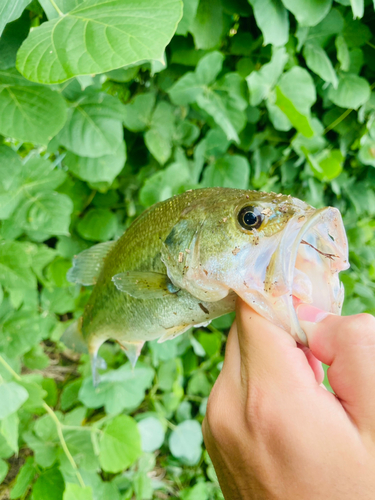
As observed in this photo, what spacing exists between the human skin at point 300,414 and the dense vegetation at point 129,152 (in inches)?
17.6

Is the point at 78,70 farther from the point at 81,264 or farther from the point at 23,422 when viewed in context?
the point at 23,422

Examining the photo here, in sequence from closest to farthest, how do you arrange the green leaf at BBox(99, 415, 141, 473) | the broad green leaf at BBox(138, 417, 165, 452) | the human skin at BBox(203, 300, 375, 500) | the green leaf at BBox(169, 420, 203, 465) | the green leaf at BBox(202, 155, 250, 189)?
the human skin at BBox(203, 300, 375, 500)
the green leaf at BBox(99, 415, 141, 473)
the green leaf at BBox(202, 155, 250, 189)
the broad green leaf at BBox(138, 417, 165, 452)
the green leaf at BBox(169, 420, 203, 465)

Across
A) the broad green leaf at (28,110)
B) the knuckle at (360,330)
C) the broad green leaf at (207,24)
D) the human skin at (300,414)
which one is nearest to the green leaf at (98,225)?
the broad green leaf at (28,110)

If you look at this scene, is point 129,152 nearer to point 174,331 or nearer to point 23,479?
point 174,331

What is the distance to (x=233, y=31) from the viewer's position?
1.06 meters

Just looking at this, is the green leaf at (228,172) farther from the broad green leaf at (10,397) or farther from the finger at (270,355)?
the broad green leaf at (10,397)

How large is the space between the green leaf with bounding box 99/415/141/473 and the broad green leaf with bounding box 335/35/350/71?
139 centimetres

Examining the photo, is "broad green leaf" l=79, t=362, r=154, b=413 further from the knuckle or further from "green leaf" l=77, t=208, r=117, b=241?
the knuckle

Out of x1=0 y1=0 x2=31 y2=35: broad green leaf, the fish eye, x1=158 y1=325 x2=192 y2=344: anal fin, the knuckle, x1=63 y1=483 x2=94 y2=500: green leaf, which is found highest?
x1=0 y1=0 x2=31 y2=35: broad green leaf

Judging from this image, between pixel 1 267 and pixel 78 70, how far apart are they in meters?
0.57

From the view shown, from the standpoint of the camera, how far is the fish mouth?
472 millimetres

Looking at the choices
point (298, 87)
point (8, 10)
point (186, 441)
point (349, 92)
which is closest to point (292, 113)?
point (298, 87)

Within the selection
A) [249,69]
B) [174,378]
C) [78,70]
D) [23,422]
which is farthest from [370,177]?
[23,422]

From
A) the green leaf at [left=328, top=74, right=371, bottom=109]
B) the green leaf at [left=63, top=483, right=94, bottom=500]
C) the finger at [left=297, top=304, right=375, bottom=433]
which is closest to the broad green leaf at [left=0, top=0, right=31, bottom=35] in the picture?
the finger at [left=297, top=304, right=375, bottom=433]
